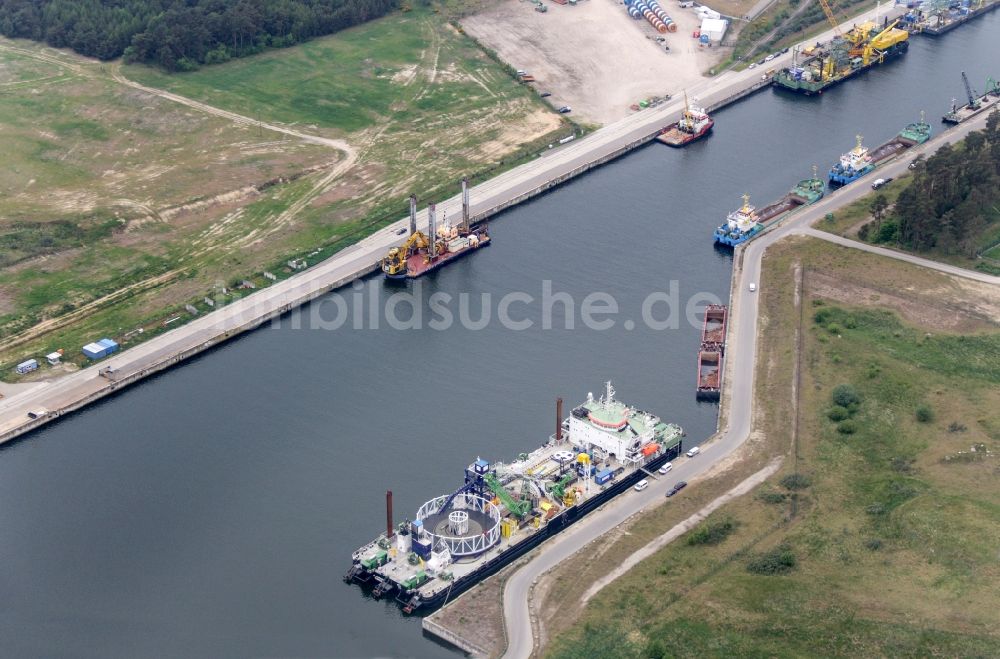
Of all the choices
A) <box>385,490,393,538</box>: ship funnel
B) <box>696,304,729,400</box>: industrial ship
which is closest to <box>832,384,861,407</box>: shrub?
<box>696,304,729,400</box>: industrial ship

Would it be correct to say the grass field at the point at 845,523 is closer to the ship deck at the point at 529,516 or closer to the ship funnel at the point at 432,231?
the ship deck at the point at 529,516

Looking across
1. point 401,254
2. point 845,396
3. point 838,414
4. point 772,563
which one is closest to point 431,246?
point 401,254

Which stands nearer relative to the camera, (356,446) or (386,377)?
(356,446)

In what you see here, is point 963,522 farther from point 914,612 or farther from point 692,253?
point 692,253

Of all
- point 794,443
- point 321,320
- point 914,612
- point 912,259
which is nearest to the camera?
point 914,612

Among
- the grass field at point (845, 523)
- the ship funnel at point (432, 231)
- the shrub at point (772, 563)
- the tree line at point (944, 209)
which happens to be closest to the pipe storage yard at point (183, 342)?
the ship funnel at point (432, 231)

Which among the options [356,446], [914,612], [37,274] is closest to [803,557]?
[914,612]

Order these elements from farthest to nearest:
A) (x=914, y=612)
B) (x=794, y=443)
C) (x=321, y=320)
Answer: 1. (x=321, y=320)
2. (x=794, y=443)
3. (x=914, y=612)

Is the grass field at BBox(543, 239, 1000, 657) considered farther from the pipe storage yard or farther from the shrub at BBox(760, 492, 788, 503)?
the pipe storage yard
